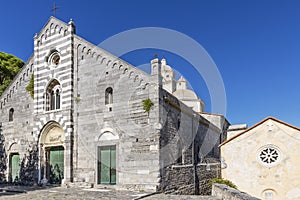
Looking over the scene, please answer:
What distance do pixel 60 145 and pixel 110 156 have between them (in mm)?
3492

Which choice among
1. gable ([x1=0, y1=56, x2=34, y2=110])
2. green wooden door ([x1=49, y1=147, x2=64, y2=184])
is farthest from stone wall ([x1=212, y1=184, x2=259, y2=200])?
gable ([x1=0, y1=56, x2=34, y2=110])

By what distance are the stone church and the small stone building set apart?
2781mm

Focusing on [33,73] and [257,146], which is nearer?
[257,146]

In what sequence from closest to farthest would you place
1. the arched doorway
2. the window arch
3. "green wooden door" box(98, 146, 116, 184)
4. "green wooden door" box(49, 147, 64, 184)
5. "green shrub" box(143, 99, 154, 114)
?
"green shrub" box(143, 99, 154, 114) → "green wooden door" box(98, 146, 116, 184) → "green wooden door" box(49, 147, 64, 184) → the arched doorway → the window arch

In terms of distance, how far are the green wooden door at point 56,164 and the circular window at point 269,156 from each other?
Result: 1061 centimetres

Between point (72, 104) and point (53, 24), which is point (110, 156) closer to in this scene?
point (72, 104)

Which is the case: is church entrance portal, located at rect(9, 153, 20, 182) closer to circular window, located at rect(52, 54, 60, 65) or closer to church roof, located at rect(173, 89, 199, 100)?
circular window, located at rect(52, 54, 60, 65)

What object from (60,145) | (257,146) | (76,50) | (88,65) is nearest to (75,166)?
(60,145)

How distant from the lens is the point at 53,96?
1600cm

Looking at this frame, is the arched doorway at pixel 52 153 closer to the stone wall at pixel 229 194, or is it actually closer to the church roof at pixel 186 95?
the stone wall at pixel 229 194

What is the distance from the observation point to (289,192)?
13633 mm

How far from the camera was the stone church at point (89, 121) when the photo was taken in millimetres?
12328

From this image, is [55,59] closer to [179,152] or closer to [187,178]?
[179,152]

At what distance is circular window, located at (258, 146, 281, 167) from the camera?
46.0ft
